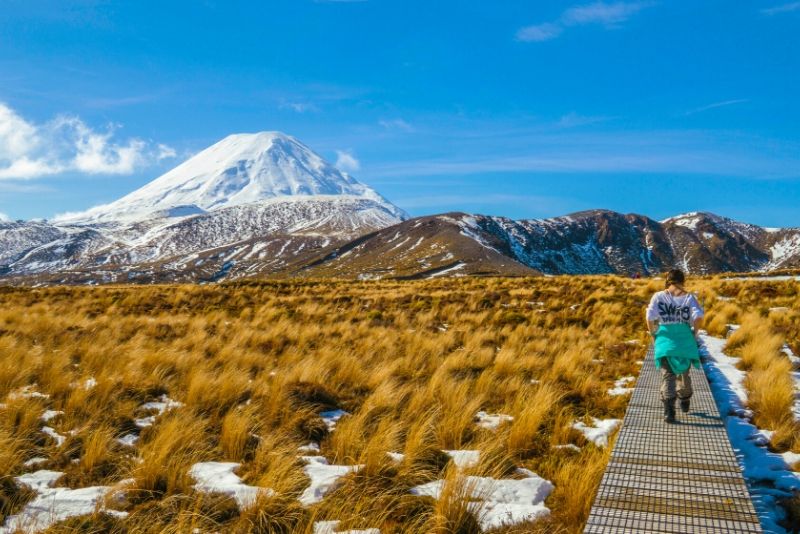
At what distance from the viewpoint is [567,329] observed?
13148 millimetres

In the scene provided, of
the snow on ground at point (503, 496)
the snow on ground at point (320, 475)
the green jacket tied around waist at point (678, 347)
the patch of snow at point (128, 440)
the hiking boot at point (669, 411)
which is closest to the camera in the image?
the snow on ground at point (503, 496)

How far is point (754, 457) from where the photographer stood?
5.06 metres

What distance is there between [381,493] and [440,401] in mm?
2761

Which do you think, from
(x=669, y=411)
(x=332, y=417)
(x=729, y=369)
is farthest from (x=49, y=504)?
(x=729, y=369)

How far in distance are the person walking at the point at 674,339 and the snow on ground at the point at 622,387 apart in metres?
1.23

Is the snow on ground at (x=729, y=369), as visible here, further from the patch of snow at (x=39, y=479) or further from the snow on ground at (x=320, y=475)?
the patch of snow at (x=39, y=479)

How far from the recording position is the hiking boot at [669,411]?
5705 millimetres

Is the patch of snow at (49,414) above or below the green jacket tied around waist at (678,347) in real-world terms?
below

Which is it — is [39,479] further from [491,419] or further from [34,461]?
[491,419]

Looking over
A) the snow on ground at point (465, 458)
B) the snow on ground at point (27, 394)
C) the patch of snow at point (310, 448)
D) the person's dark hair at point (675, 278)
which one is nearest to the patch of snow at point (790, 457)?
the person's dark hair at point (675, 278)

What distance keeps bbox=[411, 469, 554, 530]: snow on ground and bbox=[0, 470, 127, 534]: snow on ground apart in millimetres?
2866

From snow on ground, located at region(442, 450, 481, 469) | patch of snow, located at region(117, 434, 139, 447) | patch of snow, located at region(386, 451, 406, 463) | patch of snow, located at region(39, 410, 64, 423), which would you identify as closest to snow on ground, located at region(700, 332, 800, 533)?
snow on ground, located at region(442, 450, 481, 469)

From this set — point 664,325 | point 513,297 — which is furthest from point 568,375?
point 513,297

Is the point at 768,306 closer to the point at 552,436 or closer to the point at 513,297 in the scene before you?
the point at 513,297
